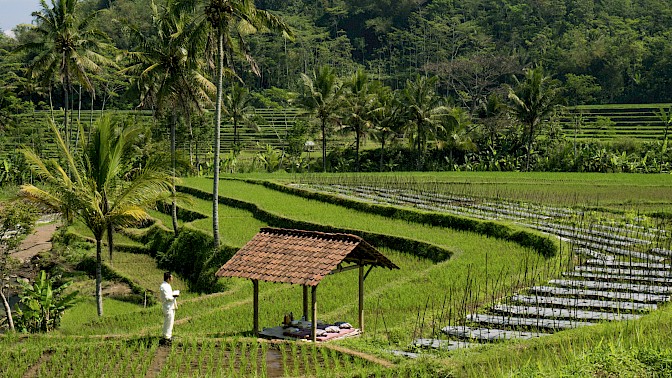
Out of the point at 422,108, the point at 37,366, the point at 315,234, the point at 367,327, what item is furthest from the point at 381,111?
the point at 37,366

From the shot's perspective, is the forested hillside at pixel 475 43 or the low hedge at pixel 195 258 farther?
the forested hillside at pixel 475 43

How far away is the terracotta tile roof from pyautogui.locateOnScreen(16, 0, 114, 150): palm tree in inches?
649

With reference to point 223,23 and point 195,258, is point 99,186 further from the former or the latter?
point 195,258

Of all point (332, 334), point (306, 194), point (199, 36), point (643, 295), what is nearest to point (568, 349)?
point (332, 334)

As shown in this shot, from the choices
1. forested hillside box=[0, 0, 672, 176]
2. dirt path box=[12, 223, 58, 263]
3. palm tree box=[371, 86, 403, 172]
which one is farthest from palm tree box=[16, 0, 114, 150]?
palm tree box=[371, 86, 403, 172]

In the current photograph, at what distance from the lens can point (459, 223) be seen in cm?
2045

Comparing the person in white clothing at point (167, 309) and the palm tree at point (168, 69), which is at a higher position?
the palm tree at point (168, 69)

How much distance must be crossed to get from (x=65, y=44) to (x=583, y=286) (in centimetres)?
1948

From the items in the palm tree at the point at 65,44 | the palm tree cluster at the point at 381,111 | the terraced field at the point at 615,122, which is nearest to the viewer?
the palm tree at the point at 65,44

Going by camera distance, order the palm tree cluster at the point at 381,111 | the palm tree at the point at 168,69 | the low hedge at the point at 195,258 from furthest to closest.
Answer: the palm tree cluster at the point at 381,111 < the palm tree at the point at 168,69 < the low hedge at the point at 195,258

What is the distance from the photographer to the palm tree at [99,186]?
→ 1446cm

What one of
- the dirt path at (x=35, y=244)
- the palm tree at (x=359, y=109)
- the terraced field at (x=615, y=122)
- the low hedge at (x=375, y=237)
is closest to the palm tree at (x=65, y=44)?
the dirt path at (x=35, y=244)

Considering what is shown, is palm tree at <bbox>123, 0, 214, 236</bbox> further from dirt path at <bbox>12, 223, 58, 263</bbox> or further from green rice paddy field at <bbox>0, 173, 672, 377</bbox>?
dirt path at <bbox>12, 223, 58, 263</bbox>

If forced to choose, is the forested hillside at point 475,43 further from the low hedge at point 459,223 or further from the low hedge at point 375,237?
the low hedge at point 459,223
